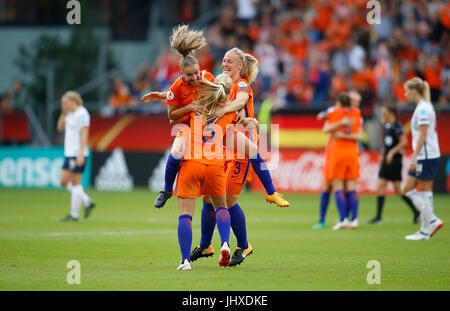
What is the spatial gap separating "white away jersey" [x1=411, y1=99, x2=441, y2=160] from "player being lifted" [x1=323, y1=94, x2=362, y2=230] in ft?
8.08

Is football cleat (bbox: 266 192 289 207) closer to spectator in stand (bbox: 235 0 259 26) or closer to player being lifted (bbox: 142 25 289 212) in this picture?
player being lifted (bbox: 142 25 289 212)

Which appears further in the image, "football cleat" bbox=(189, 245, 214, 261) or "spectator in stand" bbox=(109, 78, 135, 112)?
"spectator in stand" bbox=(109, 78, 135, 112)

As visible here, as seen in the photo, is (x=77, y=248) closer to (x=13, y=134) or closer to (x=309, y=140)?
(x=309, y=140)

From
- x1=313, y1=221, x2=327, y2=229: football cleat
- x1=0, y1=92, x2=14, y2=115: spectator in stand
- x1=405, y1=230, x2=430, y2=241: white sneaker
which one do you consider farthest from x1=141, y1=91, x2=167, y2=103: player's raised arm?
x1=0, y1=92, x2=14, y2=115: spectator in stand

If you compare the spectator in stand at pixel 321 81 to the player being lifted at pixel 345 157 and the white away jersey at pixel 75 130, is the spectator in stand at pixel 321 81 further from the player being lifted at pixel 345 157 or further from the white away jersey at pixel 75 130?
the white away jersey at pixel 75 130

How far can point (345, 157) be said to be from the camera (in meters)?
14.3

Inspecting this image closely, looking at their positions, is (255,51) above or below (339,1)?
below

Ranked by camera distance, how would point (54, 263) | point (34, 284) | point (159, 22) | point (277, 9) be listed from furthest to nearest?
point (159, 22)
point (277, 9)
point (54, 263)
point (34, 284)

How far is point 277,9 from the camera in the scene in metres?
29.2

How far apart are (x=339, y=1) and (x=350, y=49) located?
244cm

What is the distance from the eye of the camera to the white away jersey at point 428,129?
38.5 feet

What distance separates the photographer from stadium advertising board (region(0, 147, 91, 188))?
25.0m

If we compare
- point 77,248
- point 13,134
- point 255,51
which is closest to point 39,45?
point 13,134

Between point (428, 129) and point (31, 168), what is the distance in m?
16.5
